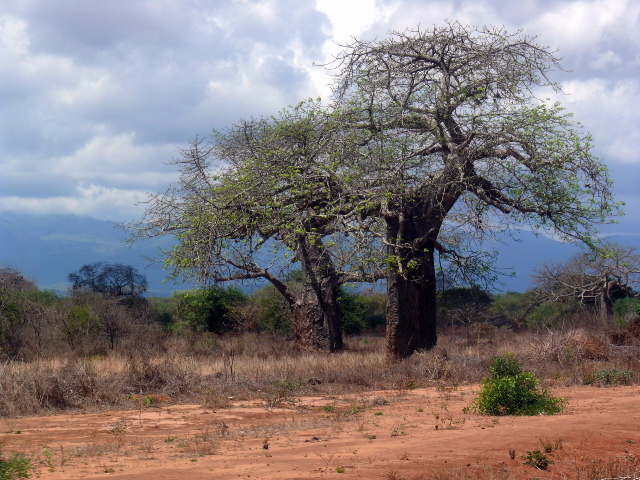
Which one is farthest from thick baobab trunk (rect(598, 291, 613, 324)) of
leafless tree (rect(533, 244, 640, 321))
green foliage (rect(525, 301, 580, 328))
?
green foliage (rect(525, 301, 580, 328))

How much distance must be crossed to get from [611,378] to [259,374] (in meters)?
6.76

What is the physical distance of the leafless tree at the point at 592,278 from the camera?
24625 mm

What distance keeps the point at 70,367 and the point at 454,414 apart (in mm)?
6298

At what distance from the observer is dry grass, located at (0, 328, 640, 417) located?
9.77 meters

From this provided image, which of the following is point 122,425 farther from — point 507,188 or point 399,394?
→ point 507,188

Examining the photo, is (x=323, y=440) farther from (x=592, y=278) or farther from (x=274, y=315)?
(x=592, y=278)

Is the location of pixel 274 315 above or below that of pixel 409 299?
below

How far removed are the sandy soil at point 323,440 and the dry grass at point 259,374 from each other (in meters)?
0.73

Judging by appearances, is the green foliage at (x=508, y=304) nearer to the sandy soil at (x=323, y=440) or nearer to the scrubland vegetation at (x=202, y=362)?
the scrubland vegetation at (x=202, y=362)

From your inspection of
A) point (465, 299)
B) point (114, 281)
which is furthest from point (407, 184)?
point (114, 281)

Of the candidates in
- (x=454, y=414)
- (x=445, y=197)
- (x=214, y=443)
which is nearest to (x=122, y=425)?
(x=214, y=443)

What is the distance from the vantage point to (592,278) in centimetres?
2673

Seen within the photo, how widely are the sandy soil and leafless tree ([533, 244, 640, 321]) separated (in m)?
16.2

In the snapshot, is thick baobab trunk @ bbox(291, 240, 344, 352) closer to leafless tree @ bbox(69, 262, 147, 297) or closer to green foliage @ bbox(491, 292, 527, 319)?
leafless tree @ bbox(69, 262, 147, 297)
